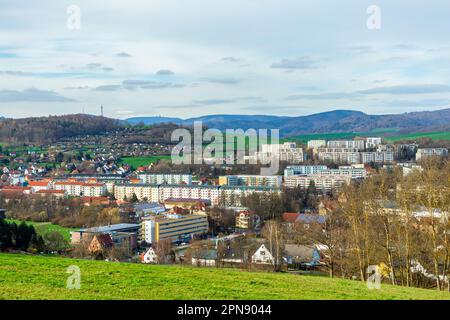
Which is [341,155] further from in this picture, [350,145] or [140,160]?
[140,160]

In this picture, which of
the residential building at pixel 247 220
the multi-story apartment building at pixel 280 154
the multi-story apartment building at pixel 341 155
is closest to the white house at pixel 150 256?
the residential building at pixel 247 220

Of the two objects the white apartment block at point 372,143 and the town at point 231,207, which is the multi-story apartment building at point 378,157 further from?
the white apartment block at point 372,143

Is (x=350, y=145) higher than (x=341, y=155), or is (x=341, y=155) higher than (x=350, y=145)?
(x=350, y=145)

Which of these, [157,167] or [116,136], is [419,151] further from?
[116,136]

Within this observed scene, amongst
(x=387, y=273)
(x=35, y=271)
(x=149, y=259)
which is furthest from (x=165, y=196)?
(x=35, y=271)

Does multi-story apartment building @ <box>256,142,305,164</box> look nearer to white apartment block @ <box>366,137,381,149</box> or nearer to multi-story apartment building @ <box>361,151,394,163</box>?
multi-story apartment building @ <box>361,151,394,163</box>

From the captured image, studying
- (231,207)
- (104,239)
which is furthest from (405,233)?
(231,207)

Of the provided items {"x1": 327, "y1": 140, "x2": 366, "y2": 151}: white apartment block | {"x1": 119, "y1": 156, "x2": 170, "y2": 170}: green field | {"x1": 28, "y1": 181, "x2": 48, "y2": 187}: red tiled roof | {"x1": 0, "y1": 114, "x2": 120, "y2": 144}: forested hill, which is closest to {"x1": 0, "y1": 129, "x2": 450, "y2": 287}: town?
{"x1": 327, "y1": 140, "x2": 366, "y2": 151}: white apartment block
